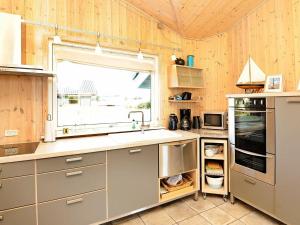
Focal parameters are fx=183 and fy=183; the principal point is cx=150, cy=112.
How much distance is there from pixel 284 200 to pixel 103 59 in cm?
255

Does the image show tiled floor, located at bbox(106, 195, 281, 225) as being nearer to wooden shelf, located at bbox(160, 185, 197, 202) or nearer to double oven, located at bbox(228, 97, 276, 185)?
wooden shelf, located at bbox(160, 185, 197, 202)

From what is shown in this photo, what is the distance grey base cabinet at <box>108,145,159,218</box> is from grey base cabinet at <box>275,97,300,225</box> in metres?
1.25

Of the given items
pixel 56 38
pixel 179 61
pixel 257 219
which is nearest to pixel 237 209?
pixel 257 219

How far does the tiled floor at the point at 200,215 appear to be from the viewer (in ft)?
6.51

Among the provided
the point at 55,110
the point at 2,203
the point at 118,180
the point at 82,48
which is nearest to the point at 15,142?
the point at 55,110

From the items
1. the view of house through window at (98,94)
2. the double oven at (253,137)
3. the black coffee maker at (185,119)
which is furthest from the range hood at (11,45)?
the double oven at (253,137)

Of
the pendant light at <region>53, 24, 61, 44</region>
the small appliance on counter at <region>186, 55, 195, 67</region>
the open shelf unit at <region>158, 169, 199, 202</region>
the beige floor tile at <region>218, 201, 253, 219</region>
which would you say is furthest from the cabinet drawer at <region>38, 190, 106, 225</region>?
the small appliance on counter at <region>186, 55, 195, 67</region>

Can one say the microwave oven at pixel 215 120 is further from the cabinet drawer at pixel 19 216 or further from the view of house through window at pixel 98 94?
the cabinet drawer at pixel 19 216

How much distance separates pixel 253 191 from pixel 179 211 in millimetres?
878

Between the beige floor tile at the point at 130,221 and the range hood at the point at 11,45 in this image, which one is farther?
the beige floor tile at the point at 130,221

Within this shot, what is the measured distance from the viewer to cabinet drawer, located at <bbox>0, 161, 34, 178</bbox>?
1426mm

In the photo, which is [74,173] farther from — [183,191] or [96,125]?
[183,191]

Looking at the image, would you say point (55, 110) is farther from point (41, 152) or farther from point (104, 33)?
point (104, 33)

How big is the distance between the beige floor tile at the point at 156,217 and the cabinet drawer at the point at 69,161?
2.84 ft
